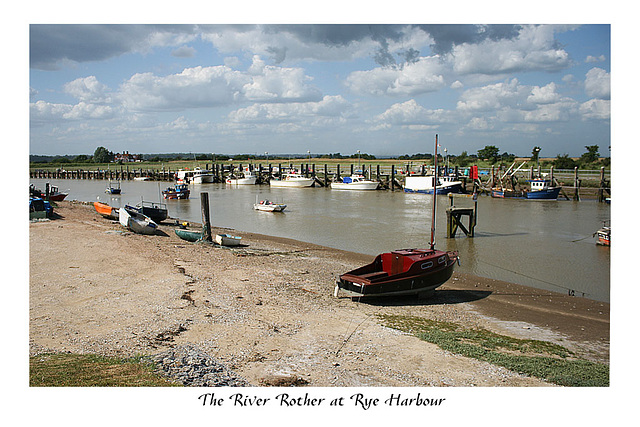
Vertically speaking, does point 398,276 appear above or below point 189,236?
below

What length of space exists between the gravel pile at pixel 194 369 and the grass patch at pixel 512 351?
4.14 metres

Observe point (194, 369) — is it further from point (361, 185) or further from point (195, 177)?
point (195, 177)

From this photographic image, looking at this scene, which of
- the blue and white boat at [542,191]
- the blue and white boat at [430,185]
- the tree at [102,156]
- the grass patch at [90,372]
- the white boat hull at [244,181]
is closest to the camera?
the grass patch at [90,372]

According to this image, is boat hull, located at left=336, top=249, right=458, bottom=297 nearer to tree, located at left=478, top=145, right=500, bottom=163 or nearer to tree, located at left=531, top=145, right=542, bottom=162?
tree, located at left=531, top=145, right=542, bottom=162

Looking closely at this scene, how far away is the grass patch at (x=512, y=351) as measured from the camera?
7.81 meters

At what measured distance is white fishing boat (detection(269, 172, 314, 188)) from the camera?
73.2 meters

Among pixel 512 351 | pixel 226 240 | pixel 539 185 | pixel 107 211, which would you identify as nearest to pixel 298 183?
pixel 539 185

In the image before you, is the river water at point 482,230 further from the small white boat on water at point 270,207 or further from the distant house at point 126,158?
the distant house at point 126,158

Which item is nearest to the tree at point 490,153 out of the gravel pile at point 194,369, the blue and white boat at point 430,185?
the blue and white boat at point 430,185

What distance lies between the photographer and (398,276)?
12492 mm

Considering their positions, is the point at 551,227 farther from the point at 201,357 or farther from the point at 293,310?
the point at 201,357

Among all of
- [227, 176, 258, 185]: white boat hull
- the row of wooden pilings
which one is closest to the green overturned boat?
the row of wooden pilings

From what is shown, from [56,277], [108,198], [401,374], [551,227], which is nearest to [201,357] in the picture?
[401,374]

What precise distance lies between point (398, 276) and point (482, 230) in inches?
744
